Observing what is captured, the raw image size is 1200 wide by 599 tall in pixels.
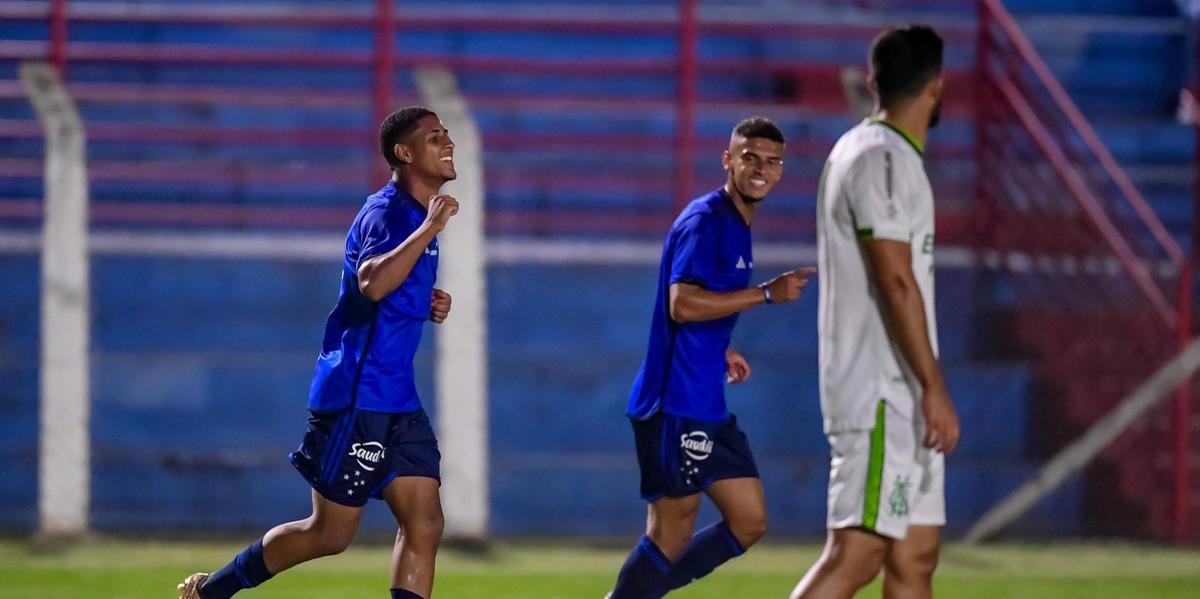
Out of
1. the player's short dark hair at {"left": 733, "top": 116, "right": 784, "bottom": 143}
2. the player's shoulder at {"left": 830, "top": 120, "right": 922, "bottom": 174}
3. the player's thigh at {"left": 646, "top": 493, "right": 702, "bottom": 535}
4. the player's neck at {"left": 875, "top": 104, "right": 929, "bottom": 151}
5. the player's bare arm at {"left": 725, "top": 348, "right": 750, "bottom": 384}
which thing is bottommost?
the player's thigh at {"left": 646, "top": 493, "right": 702, "bottom": 535}

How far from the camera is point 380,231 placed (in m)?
5.50

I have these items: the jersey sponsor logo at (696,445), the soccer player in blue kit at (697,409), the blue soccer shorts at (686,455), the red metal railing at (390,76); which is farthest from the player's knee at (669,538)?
the red metal railing at (390,76)

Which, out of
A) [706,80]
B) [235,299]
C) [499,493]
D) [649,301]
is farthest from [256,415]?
[706,80]

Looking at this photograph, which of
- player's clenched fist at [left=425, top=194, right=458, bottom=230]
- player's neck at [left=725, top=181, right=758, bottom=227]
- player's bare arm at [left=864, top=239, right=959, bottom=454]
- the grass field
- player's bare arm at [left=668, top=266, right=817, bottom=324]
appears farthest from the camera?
the grass field

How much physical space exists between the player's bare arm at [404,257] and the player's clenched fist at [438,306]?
475mm

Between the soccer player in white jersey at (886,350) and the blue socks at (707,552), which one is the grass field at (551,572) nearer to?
the blue socks at (707,552)

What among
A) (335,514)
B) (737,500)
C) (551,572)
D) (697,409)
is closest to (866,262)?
(697,409)

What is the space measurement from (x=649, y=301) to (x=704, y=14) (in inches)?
131

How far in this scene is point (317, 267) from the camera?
11609mm

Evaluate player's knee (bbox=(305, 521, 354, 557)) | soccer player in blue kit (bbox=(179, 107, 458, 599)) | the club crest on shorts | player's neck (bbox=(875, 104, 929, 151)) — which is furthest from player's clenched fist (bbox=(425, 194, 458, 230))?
the club crest on shorts

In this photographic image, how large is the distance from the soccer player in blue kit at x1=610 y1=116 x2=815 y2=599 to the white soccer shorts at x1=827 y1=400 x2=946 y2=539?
1245 mm

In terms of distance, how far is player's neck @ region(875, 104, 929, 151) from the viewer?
486cm

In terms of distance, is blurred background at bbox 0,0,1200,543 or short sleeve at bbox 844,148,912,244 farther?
blurred background at bbox 0,0,1200,543

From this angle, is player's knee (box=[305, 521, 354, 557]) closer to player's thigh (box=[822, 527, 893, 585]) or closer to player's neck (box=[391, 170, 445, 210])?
player's neck (box=[391, 170, 445, 210])
